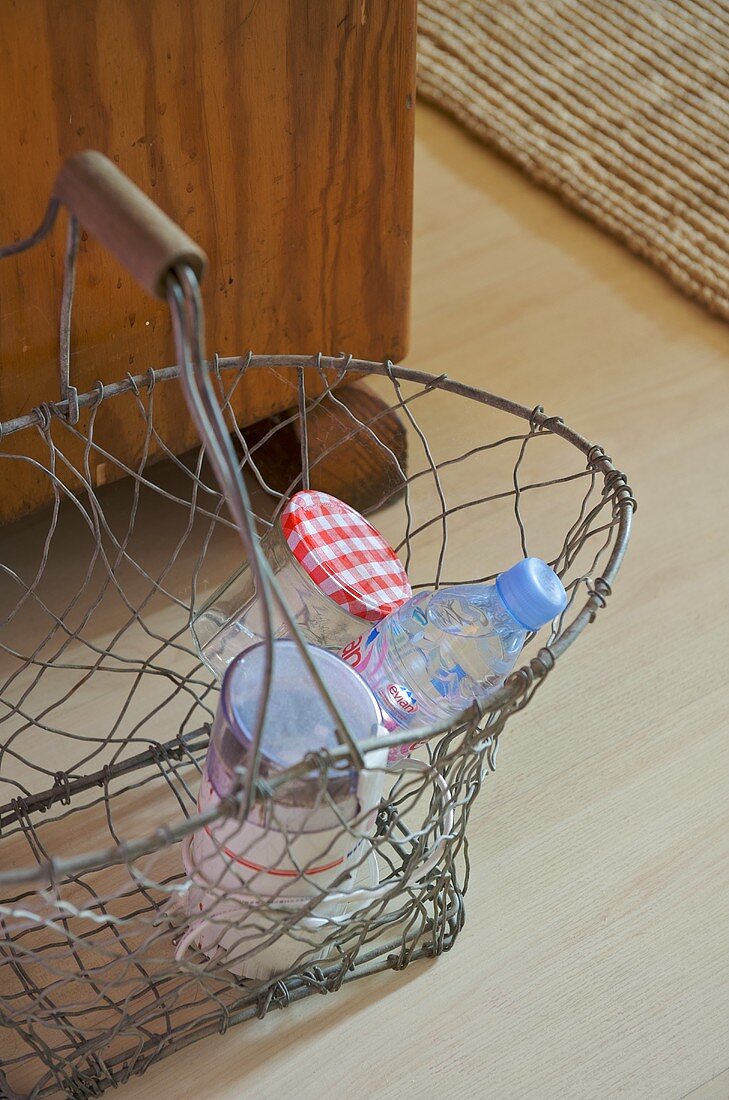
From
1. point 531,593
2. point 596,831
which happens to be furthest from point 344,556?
point 596,831

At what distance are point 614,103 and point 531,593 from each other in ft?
2.90

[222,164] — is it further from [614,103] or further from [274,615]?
[614,103]

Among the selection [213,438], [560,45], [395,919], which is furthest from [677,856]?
[560,45]

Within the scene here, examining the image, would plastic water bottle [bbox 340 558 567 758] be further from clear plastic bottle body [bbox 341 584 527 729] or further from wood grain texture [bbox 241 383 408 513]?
wood grain texture [bbox 241 383 408 513]

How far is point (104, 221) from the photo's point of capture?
0.36 metres

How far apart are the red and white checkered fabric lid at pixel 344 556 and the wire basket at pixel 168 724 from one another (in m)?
0.03

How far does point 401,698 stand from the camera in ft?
1.75

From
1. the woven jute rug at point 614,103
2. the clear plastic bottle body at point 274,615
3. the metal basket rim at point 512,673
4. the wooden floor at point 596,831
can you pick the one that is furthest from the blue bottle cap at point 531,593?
the woven jute rug at point 614,103

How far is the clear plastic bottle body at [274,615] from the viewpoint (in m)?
0.59

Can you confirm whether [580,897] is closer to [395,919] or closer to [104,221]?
[395,919]

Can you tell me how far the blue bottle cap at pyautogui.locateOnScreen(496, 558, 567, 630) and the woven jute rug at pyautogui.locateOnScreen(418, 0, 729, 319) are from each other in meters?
0.63

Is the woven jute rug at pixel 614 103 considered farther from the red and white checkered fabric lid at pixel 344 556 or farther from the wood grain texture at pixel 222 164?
the red and white checkered fabric lid at pixel 344 556

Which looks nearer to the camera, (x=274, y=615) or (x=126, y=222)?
(x=126, y=222)

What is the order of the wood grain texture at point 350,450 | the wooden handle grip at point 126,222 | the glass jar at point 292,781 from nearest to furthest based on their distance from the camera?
the wooden handle grip at point 126,222, the glass jar at point 292,781, the wood grain texture at point 350,450
